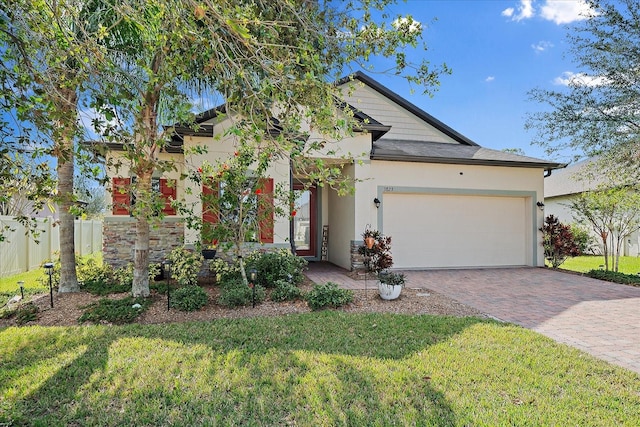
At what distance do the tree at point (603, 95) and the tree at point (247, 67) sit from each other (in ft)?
28.2

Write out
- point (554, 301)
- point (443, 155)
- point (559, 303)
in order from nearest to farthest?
point (559, 303) < point (554, 301) < point (443, 155)

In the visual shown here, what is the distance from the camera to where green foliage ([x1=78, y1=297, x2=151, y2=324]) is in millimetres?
5957

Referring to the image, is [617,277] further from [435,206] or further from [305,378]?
[305,378]

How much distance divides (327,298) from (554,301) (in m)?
5.10

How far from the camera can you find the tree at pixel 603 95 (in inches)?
380

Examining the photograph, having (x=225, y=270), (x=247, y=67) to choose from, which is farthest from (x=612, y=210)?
(x=247, y=67)

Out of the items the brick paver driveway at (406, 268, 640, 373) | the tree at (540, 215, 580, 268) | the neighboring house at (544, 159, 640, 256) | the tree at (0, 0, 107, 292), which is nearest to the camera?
the tree at (0, 0, 107, 292)

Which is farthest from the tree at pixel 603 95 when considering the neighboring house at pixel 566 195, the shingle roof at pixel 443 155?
the neighboring house at pixel 566 195

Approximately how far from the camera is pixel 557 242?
11844 millimetres

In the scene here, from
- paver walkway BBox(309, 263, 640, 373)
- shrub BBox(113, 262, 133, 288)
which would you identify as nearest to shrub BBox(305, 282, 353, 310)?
paver walkway BBox(309, 263, 640, 373)

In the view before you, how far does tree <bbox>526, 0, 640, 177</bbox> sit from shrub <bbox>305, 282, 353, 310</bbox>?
9490 millimetres

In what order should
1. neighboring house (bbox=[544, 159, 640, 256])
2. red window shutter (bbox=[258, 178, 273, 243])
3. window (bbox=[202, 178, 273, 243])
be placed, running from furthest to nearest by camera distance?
neighboring house (bbox=[544, 159, 640, 256]) → red window shutter (bbox=[258, 178, 273, 243]) → window (bbox=[202, 178, 273, 243])

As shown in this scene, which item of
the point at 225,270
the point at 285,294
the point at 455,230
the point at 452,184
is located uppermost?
the point at 452,184

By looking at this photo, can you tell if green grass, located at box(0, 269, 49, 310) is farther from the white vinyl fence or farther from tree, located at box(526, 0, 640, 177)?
tree, located at box(526, 0, 640, 177)
